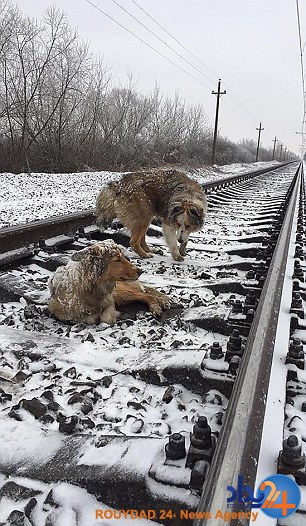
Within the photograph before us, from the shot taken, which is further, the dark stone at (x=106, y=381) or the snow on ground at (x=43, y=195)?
the snow on ground at (x=43, y=195)

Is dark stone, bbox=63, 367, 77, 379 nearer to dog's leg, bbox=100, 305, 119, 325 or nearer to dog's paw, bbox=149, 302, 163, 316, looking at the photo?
dog's leg, bbox=100, 305, 119, 325

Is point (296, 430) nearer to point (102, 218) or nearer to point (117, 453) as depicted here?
point (117, 453)

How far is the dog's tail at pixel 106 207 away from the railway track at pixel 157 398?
1.88 m

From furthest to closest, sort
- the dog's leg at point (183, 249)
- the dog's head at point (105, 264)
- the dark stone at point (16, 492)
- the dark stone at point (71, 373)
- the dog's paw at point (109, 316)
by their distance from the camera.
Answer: the dog's leg at point (183, 249) < the dog's head at point (105, 264) < the dog's paw at point (109, 316) < the dark stone at point (71, 373) < the dark stone at point (16, 492)

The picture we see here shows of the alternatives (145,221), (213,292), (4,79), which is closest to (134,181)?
(145,221)

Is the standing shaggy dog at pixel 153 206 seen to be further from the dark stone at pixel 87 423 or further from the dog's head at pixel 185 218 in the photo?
the dark stone at pixel 87 423

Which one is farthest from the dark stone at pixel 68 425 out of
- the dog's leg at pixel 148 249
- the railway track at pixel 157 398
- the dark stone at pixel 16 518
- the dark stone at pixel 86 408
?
the dog's leg at pixel 148 249

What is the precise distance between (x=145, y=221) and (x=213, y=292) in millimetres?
2048

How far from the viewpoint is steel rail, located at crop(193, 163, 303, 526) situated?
4.40ft

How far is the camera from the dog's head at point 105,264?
3.61 metres

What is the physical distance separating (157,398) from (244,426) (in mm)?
687

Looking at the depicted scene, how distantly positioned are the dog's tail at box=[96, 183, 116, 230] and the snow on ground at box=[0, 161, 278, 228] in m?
2.32

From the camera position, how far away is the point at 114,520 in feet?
4.98

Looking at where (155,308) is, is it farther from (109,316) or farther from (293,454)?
(293,454)
